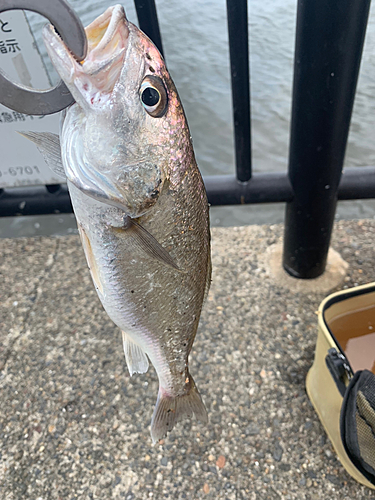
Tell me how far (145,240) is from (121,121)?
27cm

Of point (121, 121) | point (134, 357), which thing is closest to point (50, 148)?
point (121, 121)

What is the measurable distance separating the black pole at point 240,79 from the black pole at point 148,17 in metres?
0.33

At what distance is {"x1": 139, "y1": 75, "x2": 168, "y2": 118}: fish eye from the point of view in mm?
842

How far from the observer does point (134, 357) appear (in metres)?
1.31

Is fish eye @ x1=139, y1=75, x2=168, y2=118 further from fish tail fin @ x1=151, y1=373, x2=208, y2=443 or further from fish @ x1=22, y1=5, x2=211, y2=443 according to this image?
fish tail fin @ x1=151, y1=373, x2=208, y2=443

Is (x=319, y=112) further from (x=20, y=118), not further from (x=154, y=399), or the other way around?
(x=154, y=399)

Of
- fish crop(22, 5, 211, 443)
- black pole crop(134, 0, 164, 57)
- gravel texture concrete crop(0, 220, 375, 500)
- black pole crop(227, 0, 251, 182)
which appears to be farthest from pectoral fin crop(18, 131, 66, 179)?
gravel texture concrete crop(0, 220, 375, 500)

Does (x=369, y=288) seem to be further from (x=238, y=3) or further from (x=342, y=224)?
(x=238, y=3)

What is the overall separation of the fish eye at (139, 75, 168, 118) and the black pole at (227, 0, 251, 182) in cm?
110

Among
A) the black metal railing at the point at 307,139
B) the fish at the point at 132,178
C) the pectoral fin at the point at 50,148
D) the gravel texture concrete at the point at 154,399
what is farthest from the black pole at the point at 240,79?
the pectoral fin at the point at 50,148

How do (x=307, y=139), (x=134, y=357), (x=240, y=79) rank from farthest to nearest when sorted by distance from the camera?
(x=307, y=139) → (x=240, y=79) → (x=134, y=357)

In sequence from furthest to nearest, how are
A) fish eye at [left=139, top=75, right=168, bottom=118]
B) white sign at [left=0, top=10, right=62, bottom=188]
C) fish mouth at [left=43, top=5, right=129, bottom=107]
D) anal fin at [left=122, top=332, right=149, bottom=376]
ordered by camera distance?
white sign at [left=0, top=10, right=62, bottom=188] < anal fin at [left=122, top=332, right=149, bottom=376] < fish eye at [left=139, top=75, right=168, bottom=118] < fish mouth at [left=43, top=5, right=129, bottom=107]

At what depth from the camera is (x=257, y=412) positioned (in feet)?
6.72

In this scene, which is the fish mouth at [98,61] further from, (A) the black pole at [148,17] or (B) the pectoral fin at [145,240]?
(A) the black pole at [148,17]
